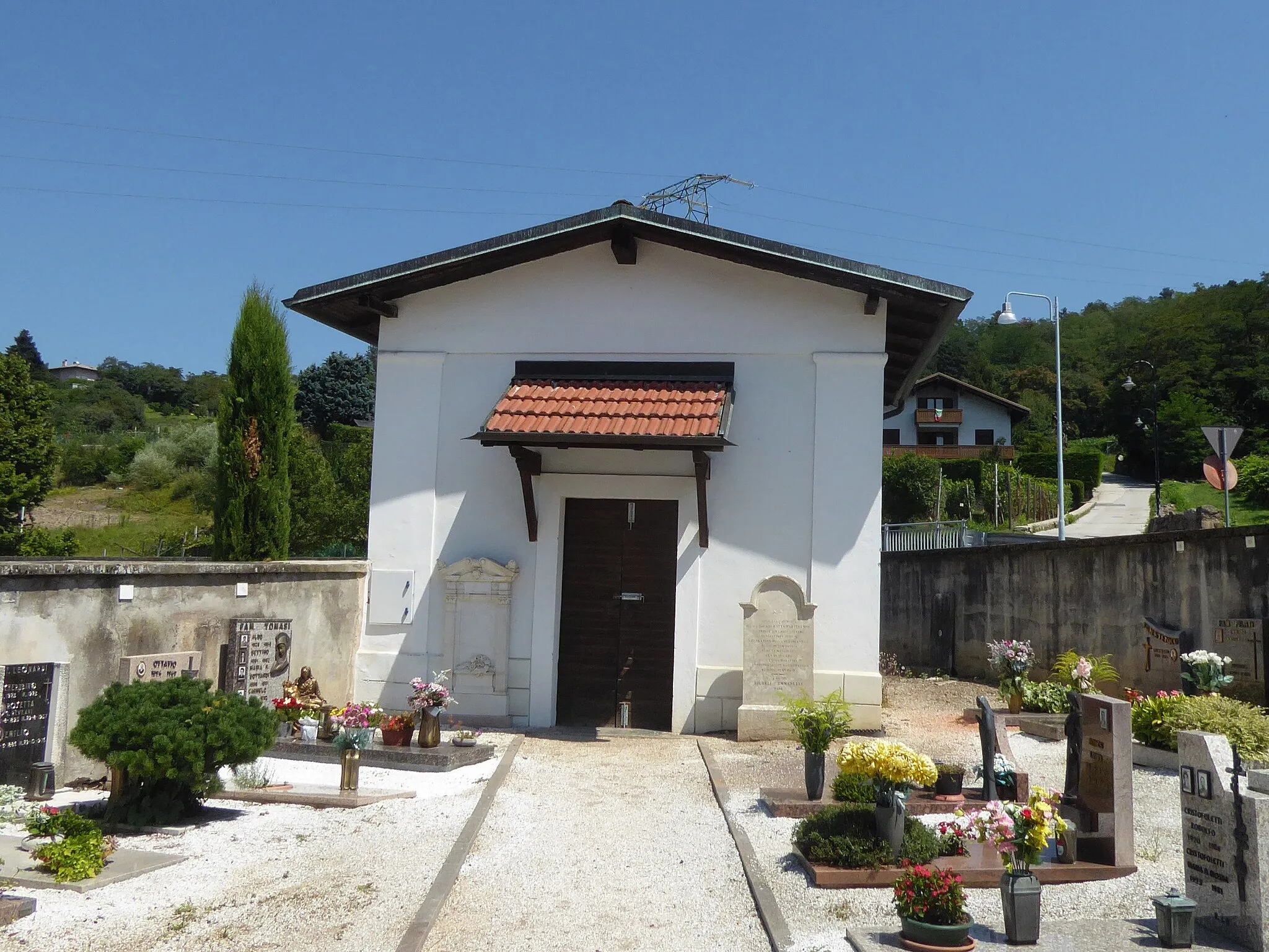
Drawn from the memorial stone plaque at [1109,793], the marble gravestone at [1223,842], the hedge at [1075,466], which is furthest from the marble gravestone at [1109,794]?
the hedge at [1075,466]

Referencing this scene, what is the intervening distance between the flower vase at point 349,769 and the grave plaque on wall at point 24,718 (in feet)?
7.87

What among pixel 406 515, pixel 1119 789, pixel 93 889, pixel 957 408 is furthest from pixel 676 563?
pixel 957 408

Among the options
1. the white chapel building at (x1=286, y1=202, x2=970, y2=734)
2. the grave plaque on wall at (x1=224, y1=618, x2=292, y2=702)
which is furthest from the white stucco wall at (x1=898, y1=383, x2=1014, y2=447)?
the grave plaque on wall at (x1=224, y1=618, x2=292, y2=702)

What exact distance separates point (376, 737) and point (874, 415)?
23.2 feet

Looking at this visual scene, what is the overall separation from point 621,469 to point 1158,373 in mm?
63366

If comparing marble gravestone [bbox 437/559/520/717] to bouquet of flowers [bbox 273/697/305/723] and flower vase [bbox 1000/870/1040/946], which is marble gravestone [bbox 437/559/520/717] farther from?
flower vase [bbox 1000/870/1040/946]

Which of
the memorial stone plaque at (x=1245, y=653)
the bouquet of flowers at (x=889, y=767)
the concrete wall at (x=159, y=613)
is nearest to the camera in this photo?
the bouquet of flowers at (x=889, y=767)

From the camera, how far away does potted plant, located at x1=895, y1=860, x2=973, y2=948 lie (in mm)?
5383

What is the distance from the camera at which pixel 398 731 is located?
10.6 m

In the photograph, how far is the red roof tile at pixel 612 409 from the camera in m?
11.9

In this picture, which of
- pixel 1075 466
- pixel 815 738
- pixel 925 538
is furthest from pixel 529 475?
pixel 1075 466

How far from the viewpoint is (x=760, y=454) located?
12.9 m

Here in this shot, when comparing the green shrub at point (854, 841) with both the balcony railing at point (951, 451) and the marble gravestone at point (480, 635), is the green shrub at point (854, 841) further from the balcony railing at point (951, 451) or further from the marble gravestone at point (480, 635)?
the balcony railing at point (951, 451)

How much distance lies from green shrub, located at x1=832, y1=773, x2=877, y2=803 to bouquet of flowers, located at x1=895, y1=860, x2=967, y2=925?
2378mm
